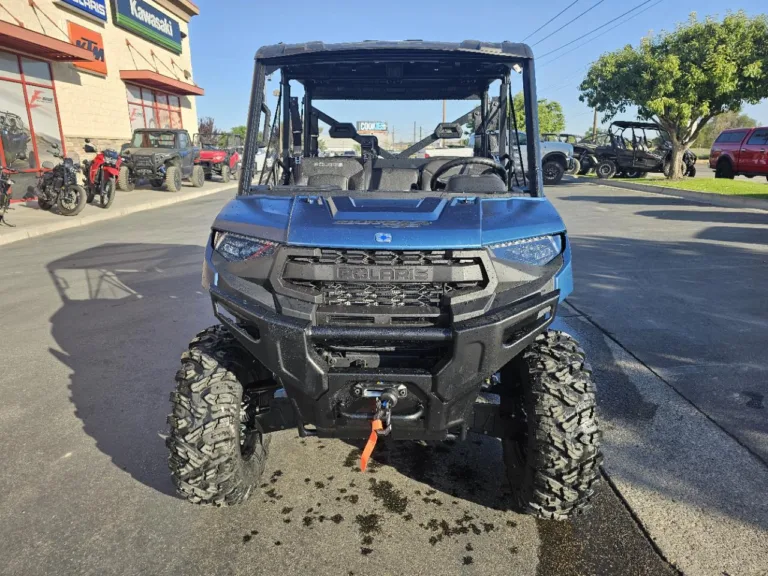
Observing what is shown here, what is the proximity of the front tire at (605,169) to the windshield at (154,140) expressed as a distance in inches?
676

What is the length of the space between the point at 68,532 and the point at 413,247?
6.64ft

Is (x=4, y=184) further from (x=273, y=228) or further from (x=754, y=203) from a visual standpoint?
(x=754, y=203)

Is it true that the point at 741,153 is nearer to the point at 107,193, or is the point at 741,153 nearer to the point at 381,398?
the point at 107,193

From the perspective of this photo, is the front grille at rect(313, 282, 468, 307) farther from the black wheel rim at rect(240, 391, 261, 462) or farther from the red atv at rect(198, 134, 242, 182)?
the red atv at rect(198, 134, 242, 182)

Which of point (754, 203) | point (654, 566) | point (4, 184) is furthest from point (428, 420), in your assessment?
point (754, 203)

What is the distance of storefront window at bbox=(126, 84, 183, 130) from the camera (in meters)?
22.3

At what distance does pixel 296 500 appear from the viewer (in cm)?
280

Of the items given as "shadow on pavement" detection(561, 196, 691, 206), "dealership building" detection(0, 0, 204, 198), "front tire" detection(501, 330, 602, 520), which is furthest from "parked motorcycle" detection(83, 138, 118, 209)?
"front tire" detection(501, 330, 602, 520)

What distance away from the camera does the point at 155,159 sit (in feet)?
58.5

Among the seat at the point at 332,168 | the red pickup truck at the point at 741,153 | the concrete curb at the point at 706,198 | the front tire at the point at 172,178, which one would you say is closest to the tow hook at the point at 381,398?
the seat at the point at 332,168

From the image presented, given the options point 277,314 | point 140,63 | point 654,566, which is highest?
point 140,63

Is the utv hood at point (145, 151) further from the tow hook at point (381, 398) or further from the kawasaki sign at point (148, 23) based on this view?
the tow hook at point (381, 398)

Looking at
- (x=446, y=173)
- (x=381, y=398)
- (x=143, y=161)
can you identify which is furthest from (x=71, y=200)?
(x=381, y=398)

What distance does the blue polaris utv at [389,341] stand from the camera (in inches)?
86.7
